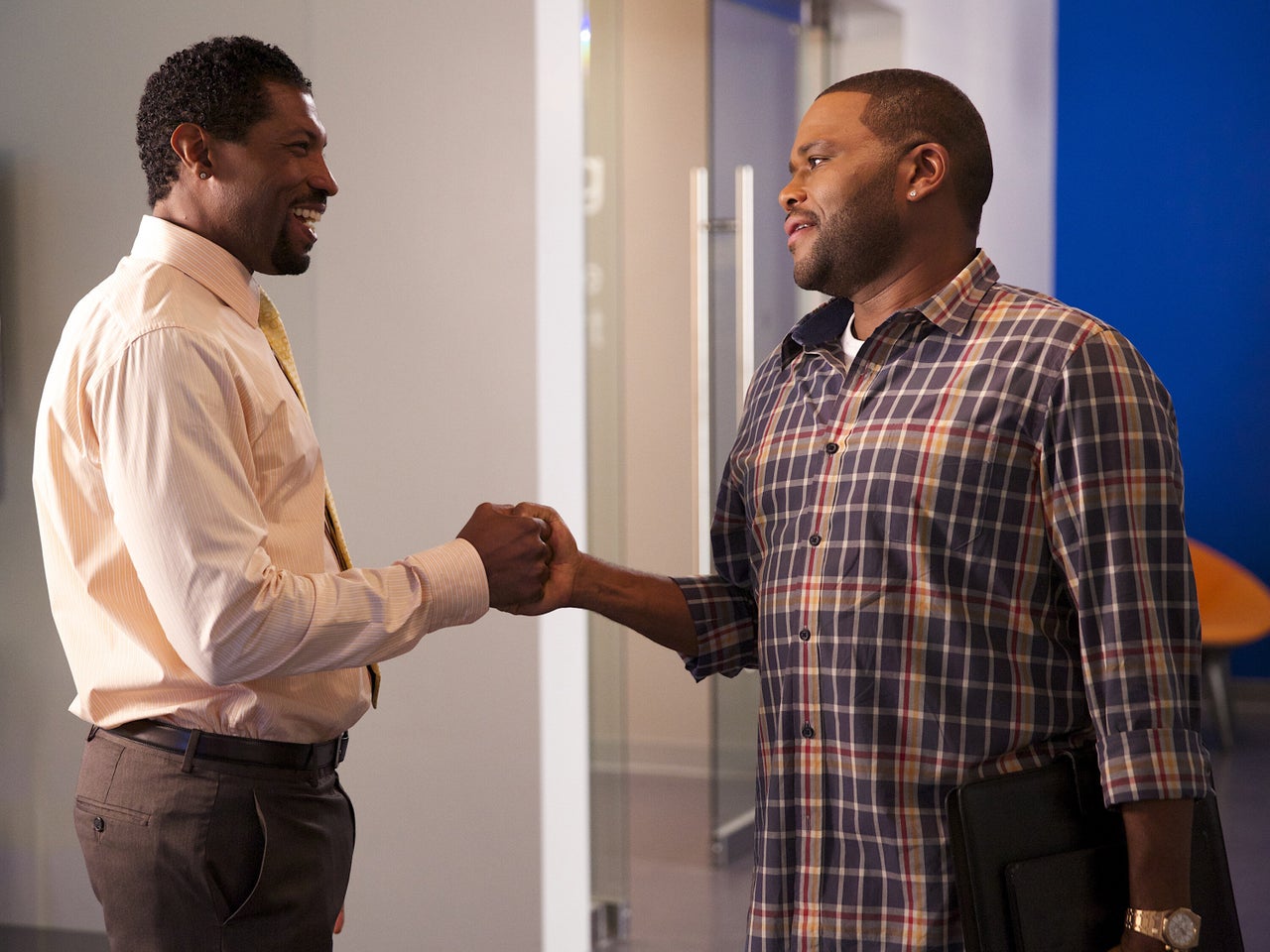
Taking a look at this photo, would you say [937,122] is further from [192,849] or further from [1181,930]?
[192,849]

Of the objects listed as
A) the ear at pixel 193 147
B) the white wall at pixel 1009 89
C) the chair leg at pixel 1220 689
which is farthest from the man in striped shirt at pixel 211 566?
the chair leg at pixel 1220 689

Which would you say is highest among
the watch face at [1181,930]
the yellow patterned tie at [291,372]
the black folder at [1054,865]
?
the yellow patterned tie at [291,372]

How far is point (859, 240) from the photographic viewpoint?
1761 mm

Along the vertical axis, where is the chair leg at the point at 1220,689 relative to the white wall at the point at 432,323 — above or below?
below

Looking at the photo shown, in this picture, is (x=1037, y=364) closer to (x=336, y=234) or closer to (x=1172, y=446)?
(x=1172, y=446)

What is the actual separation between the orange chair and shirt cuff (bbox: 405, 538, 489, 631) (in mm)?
4704

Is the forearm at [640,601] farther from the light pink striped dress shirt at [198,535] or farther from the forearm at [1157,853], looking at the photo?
the forearm at [1157,853]

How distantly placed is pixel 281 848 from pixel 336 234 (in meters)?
1.58

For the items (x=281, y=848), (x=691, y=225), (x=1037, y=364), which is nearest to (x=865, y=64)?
(x=691, y=225)

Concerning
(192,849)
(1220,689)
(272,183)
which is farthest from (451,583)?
(1220,689)

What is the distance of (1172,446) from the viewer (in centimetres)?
154

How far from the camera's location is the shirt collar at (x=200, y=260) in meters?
1.76

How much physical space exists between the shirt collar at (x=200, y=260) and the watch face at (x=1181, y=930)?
4.29 ft

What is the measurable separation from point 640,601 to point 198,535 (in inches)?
25.3
